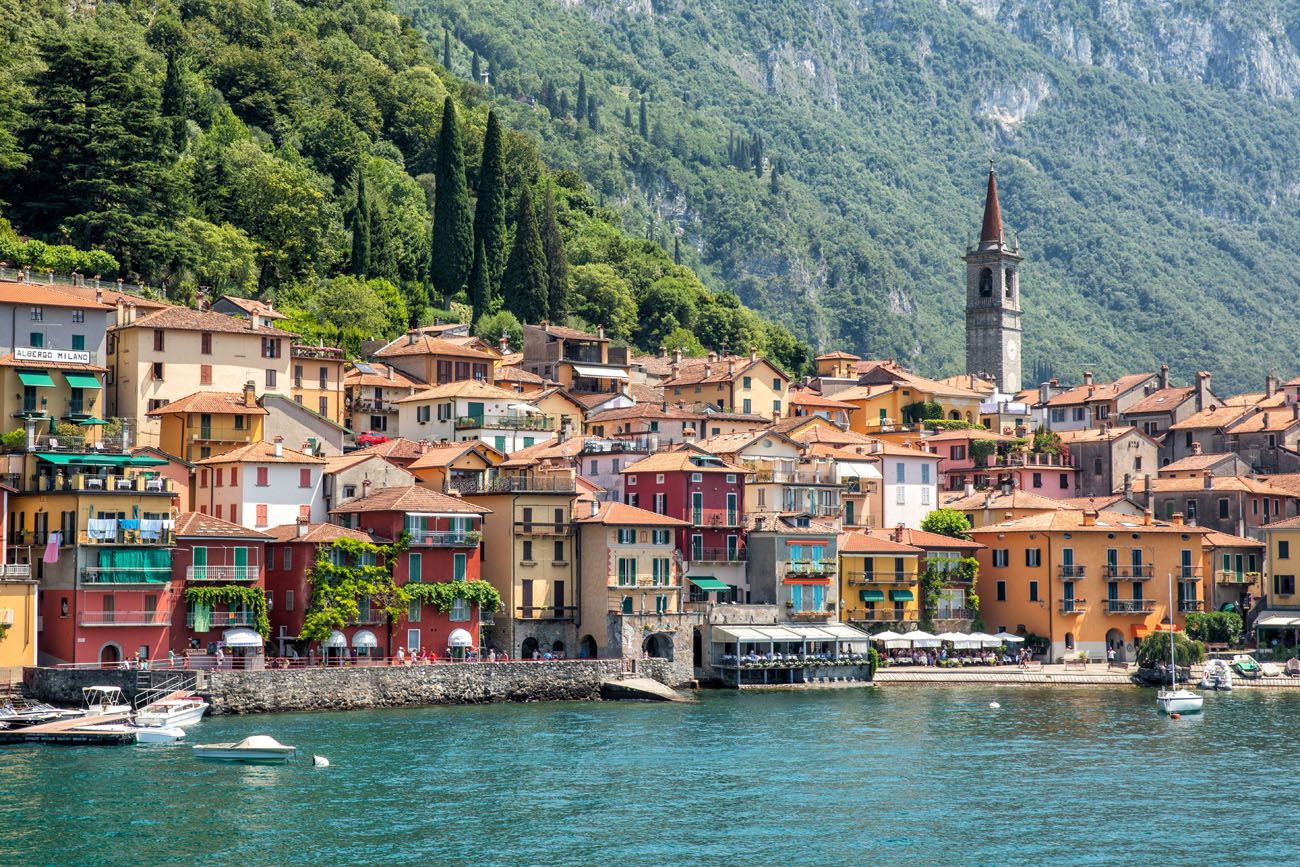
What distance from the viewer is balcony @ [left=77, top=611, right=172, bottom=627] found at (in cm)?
7138

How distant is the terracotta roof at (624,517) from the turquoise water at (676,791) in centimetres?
1143

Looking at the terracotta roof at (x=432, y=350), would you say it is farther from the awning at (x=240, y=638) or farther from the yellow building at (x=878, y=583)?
the awning at (x=240, y=638)

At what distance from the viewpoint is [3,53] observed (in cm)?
11625

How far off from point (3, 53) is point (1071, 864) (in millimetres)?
88955

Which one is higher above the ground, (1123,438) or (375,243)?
(375,243)

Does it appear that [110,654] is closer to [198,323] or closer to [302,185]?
[198,323]

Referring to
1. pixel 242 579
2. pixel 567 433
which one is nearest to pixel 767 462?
pixel 567 433

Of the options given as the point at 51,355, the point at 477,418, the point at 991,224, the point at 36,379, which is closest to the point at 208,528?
the point at 36,379

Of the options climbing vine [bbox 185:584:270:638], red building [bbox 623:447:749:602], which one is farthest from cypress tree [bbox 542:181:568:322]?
climbing vine [bbox 185:584:270:638]

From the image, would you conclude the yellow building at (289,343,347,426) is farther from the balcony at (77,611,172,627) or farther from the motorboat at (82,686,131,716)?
the motorboat at (82,686,131,716)

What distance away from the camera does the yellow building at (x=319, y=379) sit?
99.7 m

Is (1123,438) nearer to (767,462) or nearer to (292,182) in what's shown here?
(767,462)

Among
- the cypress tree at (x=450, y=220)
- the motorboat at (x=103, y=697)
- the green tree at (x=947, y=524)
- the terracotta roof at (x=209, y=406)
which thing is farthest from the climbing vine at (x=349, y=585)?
the cypress tree at (x=450, y=220)

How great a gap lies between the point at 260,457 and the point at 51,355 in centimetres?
1086
